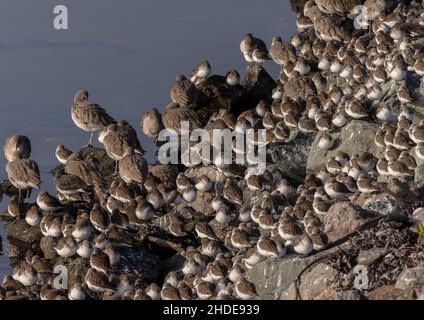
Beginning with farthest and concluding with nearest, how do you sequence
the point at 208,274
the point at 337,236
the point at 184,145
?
the point at 184,145 < the point at 208,274 < the point at 337,236

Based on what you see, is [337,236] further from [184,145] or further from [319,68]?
[319,68]

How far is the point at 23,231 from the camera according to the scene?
731 inches

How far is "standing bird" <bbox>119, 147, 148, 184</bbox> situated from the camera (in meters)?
18.9

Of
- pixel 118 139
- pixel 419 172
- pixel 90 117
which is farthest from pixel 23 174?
pixel 419 172

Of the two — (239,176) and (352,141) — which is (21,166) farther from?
(352,141)

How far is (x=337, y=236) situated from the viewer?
14.1 meters

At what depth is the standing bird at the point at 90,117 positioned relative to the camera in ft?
67.7

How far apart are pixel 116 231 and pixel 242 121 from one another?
3907 millimetres

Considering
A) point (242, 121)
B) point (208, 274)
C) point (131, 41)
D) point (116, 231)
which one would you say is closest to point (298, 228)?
point (208, 274)

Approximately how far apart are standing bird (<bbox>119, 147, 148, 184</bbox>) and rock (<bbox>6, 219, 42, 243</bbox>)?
1705 millimetres

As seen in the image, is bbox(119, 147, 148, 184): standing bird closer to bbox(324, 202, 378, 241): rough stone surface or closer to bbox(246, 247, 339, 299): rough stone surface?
bbox(246, 247, 339, 299): rough stone surface

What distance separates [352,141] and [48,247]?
5228mm

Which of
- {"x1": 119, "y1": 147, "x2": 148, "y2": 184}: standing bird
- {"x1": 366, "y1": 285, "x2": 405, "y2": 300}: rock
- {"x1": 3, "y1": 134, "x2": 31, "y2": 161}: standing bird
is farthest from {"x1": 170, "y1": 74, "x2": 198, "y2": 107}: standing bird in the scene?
{"x1": 366, "y1": 285, "x2": 405, "y2": 300}: rock

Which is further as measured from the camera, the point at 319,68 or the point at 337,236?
the point at 319,68
